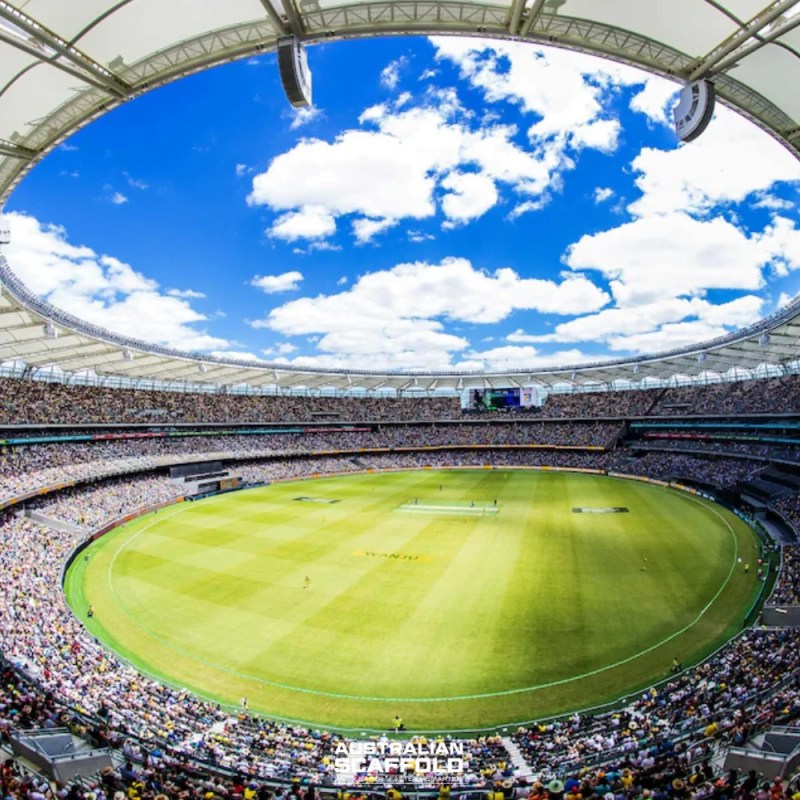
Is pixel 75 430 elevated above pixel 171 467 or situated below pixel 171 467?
Answer: above

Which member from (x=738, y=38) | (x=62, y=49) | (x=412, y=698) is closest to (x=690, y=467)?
(x=412, y=698)

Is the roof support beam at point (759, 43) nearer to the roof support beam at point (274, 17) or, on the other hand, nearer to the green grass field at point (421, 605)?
the roof support beam at point (274, 17)

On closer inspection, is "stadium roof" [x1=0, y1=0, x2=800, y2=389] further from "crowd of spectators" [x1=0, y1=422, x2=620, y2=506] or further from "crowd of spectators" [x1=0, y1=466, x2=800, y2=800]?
"crowd of spectators" [x1=0, y1=422, x2=620, y2=506]

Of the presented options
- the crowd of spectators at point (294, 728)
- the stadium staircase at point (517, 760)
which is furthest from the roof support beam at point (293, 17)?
the stadium staircase at point (517, 760)

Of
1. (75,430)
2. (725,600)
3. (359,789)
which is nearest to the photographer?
(359,789)

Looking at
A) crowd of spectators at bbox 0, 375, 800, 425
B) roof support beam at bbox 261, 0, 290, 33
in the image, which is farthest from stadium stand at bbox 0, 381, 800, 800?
crowd of spectators at bbox 0, 375, 800, 425

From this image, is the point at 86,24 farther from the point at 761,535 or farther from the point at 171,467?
the point at 171,467

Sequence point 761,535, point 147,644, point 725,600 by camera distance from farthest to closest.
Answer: point 761,535, point 725,600, point 147,644

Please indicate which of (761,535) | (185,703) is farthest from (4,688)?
(761,535)
